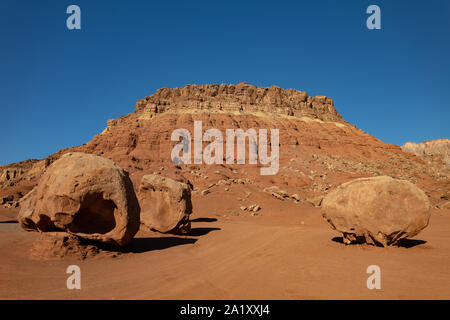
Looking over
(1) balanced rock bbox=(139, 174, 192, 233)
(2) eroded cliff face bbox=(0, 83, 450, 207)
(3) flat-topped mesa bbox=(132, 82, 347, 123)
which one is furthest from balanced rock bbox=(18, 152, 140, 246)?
(3) flat-topped mesa bbox=(132, 82, 347, 123)

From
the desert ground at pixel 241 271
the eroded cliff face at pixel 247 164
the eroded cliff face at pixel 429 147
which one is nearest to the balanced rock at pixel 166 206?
the desert ground at pixel 241 271

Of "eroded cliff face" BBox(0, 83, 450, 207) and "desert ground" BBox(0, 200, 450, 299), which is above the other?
"eroded cliff face" BBox(0, 83, 450, 207)

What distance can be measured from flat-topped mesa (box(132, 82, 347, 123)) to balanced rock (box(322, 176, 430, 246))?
5011 cm

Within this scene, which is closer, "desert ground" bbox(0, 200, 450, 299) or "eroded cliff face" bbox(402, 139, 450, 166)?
"desert ground" bbox(0, 200, 450, 299)

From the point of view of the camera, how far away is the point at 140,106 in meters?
58.8

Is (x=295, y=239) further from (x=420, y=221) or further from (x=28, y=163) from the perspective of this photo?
(x=28, y=163)

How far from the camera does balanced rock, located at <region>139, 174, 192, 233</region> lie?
10797mm

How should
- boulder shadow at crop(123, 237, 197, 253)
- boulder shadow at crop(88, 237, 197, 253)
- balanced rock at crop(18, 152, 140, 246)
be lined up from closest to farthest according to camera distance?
balanced rock at crop(18, 152, 140, 246) → boulder shadow at crop(88, 237, 197, 253) → boulder shadow at crop(123, 237, 197, 253)

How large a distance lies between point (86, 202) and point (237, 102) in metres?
56.5

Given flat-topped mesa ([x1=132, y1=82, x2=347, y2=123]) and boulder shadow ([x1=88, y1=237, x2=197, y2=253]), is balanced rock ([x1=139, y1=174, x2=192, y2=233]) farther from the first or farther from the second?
flat-topped mesa ([x1=132, y1=82, x2=347, y2=123])

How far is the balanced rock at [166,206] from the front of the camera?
35.4 feet

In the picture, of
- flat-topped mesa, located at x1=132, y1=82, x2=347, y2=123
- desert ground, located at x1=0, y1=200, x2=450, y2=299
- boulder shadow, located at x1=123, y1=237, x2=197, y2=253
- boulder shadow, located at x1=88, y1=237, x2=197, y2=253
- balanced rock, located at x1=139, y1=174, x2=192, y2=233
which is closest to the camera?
desert ground, located at x1=0, y1=200, x2=450, y2=299

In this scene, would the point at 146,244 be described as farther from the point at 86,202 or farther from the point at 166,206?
the point at 86,202

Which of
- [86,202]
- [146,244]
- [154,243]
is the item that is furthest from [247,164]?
[86,202]
